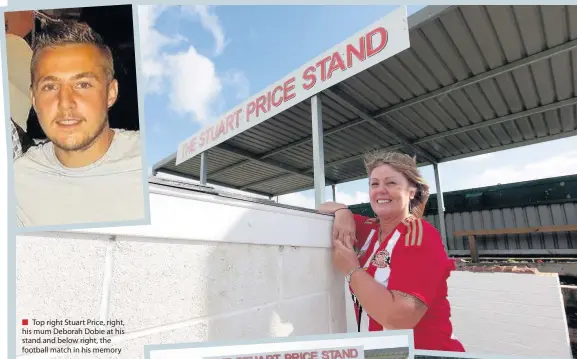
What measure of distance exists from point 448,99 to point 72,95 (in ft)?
17.3

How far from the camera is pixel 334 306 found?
7.45 feet

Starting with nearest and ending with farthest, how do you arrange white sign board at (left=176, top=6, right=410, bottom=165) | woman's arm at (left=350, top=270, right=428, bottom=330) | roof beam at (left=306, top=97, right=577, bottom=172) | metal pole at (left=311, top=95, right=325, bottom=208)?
woman's arm at (left=350, top=270, right=428, bottom=330)
white sign board at (left=176, top=6, right=410, bottom=165)
metal pole at (left=311, top=95, right=325, bottom=208)
roof beam at (left=306, top=97, right=577, bottom=172)

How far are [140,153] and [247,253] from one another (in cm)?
66

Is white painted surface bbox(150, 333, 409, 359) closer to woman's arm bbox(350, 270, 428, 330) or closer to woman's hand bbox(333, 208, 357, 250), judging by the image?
woman's arm bbox(350, 270, 428, 330)

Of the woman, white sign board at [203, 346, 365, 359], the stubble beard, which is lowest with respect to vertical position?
white sign board at [203, 346, 365, 359]

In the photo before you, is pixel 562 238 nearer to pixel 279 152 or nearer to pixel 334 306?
pixel 279 152

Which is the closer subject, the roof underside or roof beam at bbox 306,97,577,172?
the roof underside

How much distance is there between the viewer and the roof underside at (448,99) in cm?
377

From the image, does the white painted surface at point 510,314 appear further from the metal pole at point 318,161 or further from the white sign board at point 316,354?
the white sign board at point 316,354

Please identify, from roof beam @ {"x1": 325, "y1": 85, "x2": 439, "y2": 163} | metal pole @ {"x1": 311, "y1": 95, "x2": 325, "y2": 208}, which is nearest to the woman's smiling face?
metal pole @ {"x1": 311, "y1": 95, "x2": 325, "y2": 208}

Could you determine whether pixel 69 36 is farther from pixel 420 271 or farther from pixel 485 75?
pixel 485 75

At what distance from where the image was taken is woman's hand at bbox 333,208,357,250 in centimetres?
218

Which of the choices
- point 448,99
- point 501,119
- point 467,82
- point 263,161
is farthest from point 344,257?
point 263,161

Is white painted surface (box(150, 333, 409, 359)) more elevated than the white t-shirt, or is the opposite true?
the white t-shirt
